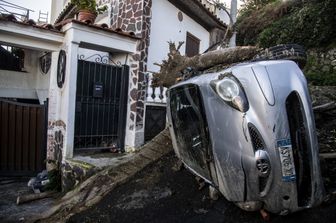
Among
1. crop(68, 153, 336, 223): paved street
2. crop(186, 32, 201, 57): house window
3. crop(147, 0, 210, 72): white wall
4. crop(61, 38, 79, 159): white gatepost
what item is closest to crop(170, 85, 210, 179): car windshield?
crop(68, 153, 336, 223): paved street

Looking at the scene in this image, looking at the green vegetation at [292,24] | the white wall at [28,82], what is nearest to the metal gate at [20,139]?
the white wall at [28,82]

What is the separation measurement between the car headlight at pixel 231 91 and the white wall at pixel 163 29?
19.6 ft

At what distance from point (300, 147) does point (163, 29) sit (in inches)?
293

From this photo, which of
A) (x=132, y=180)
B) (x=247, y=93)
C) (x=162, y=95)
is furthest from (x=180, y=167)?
(x=162, y=95)

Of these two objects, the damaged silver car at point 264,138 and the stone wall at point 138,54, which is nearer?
the damaged silver car at point 264,138

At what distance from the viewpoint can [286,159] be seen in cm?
297

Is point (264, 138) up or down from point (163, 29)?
down

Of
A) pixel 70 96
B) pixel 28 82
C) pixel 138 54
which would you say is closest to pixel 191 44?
pixel 138 54

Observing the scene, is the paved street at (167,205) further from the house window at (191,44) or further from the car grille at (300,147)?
the house window at (191,44)

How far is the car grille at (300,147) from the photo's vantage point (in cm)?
307

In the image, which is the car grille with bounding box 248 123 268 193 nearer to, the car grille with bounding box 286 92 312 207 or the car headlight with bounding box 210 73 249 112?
the car headlight with bounding box 210 73 249 112

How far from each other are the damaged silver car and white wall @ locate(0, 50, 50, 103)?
10.5 m

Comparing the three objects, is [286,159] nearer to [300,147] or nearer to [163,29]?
[300,147]

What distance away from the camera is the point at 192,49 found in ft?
39.3
